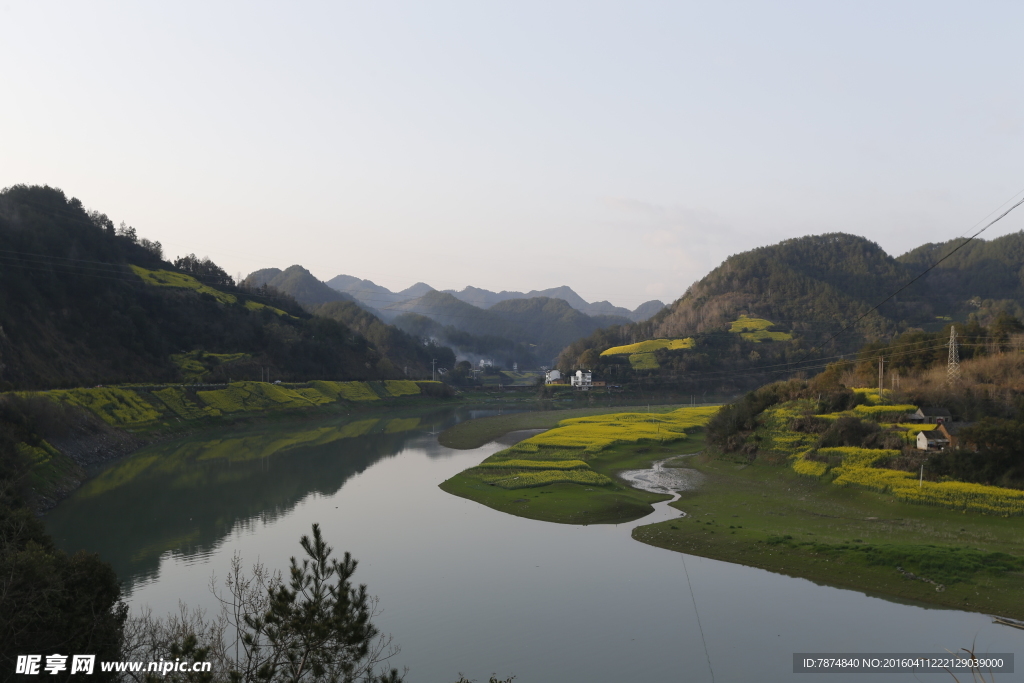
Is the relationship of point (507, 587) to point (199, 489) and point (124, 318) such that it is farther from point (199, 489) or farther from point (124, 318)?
point (124, 318)

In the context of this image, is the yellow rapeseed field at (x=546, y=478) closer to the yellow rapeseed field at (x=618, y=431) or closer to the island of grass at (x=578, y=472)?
the island of grass at (x=578, y=472)

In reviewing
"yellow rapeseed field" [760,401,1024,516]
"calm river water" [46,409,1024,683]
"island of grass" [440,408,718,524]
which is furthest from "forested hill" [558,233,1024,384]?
"calm river water" [46,409,1024,683]

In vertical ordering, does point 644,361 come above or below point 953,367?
above

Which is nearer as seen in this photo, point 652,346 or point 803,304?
point 652,346

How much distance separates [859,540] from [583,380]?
9764 centimetres

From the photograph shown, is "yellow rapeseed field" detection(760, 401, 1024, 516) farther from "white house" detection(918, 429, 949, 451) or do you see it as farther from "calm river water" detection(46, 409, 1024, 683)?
"calm river water" detection(46, 409, 1024, 683)

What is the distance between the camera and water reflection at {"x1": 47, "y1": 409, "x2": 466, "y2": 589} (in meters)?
24.6

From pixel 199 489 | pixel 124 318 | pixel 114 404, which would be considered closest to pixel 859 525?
pixel 199 489

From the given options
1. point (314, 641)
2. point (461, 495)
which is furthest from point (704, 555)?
point (314, 641)

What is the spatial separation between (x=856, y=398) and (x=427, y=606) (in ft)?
108

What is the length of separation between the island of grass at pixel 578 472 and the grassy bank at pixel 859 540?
3.06 meters

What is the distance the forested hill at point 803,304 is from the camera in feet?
403

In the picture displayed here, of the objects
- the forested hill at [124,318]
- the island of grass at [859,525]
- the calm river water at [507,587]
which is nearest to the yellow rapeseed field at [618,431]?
the island of grass at [859,525]

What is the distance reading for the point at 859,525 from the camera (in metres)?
24.3
